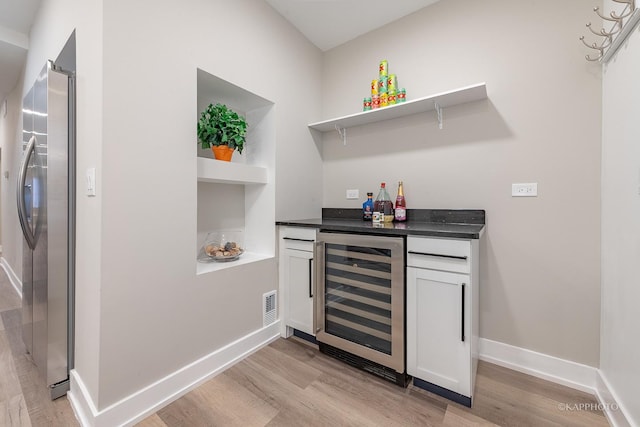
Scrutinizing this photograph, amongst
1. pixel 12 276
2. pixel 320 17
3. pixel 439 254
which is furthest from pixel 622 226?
pixel 12 276

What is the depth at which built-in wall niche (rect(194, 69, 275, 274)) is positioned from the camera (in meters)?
1.90

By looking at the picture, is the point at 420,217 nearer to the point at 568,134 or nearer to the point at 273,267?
the point at 568,134

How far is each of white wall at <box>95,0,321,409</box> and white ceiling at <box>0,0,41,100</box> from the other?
5.70 ft

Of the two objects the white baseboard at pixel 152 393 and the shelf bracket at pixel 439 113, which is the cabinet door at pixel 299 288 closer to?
the white baseboard at pixel 152 393

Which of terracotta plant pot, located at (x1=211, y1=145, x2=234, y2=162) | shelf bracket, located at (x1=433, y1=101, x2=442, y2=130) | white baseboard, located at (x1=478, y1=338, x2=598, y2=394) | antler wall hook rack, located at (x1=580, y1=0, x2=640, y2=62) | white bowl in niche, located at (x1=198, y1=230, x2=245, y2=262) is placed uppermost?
antler wall hook rack, located at (x1=580, y1=0, x2=640, y2=62)

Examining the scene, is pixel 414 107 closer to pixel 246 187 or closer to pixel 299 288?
pixel 246 187

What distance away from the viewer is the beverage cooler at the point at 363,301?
4.92ft

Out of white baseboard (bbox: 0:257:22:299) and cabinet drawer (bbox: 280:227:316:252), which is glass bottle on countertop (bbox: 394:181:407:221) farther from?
white baseboard (bbox: 0:257:22:299)

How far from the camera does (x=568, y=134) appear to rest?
155cm

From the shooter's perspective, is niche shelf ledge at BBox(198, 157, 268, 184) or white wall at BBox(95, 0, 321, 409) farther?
niche shelf ledge at BBox(198, 157, 268, 184)

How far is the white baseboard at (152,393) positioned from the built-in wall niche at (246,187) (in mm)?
596

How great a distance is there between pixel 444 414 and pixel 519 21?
2.44 m

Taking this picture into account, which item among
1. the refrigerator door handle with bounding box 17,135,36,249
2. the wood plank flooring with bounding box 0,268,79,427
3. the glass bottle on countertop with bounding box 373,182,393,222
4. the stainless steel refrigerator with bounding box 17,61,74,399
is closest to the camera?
the wood plank flooring with bounding box 0,268,79,427

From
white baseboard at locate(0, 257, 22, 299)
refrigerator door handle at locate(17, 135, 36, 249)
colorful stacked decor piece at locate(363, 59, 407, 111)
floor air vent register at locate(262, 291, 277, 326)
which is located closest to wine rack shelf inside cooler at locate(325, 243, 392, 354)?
floor air vent register at locate(262, 291, 277, 326)
